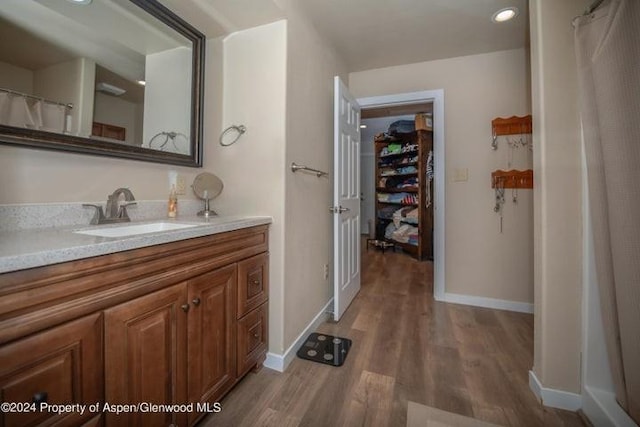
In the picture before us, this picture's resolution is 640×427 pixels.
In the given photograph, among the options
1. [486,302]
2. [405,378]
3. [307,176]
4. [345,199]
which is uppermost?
[307,176]

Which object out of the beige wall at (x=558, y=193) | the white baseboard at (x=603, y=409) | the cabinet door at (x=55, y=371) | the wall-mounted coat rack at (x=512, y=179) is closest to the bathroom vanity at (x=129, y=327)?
the cabinet door at (x=55, y=371)

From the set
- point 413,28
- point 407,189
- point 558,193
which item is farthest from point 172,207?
point 407,189

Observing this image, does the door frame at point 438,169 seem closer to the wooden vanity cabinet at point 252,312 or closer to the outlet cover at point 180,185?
the wooden vanity cabinet at point 252,312

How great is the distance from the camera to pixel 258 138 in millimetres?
1642

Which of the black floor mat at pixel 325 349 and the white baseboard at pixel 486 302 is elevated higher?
the white baseboard at pixel 486 302

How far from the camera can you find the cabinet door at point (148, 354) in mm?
802

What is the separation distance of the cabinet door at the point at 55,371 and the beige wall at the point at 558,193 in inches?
69.7

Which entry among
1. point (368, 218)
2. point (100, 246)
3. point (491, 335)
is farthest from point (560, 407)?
point (368, 218)

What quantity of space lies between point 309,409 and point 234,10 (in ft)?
6.90

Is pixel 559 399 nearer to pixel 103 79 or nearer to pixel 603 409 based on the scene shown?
pixel 603 409

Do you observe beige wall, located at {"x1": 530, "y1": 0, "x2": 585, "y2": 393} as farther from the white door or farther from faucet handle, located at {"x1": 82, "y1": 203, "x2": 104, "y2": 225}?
faucet handle, located at {"x1": 82, "y1": 203, "x2": 104, "y2": 225}

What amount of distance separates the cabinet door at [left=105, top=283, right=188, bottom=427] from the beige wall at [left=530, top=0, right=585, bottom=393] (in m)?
1.61

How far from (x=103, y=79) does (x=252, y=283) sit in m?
1.20

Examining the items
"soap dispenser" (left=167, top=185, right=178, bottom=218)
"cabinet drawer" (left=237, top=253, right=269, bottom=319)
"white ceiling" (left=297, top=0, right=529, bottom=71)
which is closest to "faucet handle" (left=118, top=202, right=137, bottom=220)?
"soap dispenser" (left=167, top=185, right=178, bottom=218)
